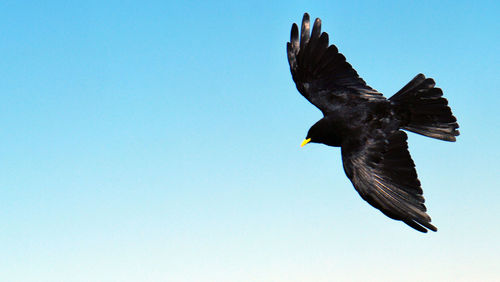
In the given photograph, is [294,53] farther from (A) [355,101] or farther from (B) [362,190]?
(B) [362,190]

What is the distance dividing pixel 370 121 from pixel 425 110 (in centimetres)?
85

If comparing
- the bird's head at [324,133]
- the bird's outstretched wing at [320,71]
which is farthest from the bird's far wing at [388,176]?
the bird's outstretched wing at [320,71]

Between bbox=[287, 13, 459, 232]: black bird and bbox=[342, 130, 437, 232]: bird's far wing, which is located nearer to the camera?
bbox=[342, 130, 437, 232]: bird's far wing

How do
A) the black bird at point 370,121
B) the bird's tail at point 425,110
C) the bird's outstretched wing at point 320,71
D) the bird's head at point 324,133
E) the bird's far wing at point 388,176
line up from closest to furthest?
the bird's far wing at point 388,176 → the black bird at point 370,121 → the bird's tail at point 425,110 → the bird's head at point 324,133 → the bird's outstretched wing at point 320,71

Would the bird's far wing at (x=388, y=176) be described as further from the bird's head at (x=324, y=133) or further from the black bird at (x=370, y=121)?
the bird's head at (x=324, y=133)

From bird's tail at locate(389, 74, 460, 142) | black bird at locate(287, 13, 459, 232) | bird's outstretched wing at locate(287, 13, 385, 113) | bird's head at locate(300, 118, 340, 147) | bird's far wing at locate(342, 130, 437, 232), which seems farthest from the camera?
bird's outstretched wing at locate(287, 13, 385, 113)

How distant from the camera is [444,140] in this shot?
A: 8.10 metres

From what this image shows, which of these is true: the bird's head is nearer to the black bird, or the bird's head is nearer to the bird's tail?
the black bird

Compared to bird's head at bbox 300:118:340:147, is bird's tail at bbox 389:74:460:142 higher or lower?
lower

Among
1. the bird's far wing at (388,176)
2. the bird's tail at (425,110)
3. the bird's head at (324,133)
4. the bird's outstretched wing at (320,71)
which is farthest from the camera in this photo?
the bird's outstretched wing at (320,71)

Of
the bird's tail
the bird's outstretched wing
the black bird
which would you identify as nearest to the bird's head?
the black bird

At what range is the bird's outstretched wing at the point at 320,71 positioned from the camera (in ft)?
28.3

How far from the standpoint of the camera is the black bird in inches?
293

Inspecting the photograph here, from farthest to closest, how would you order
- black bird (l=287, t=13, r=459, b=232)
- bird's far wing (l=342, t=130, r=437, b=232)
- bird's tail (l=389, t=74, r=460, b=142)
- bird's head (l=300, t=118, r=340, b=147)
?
bird's head (l=300, t=118, r=340, b=147) < bird's tail (l=389, t=74, r=460, b=142) < black bird (l=287, t=13, r=459, b=232) < bird's far wing (l=342, t=130, r=437, b=232)
